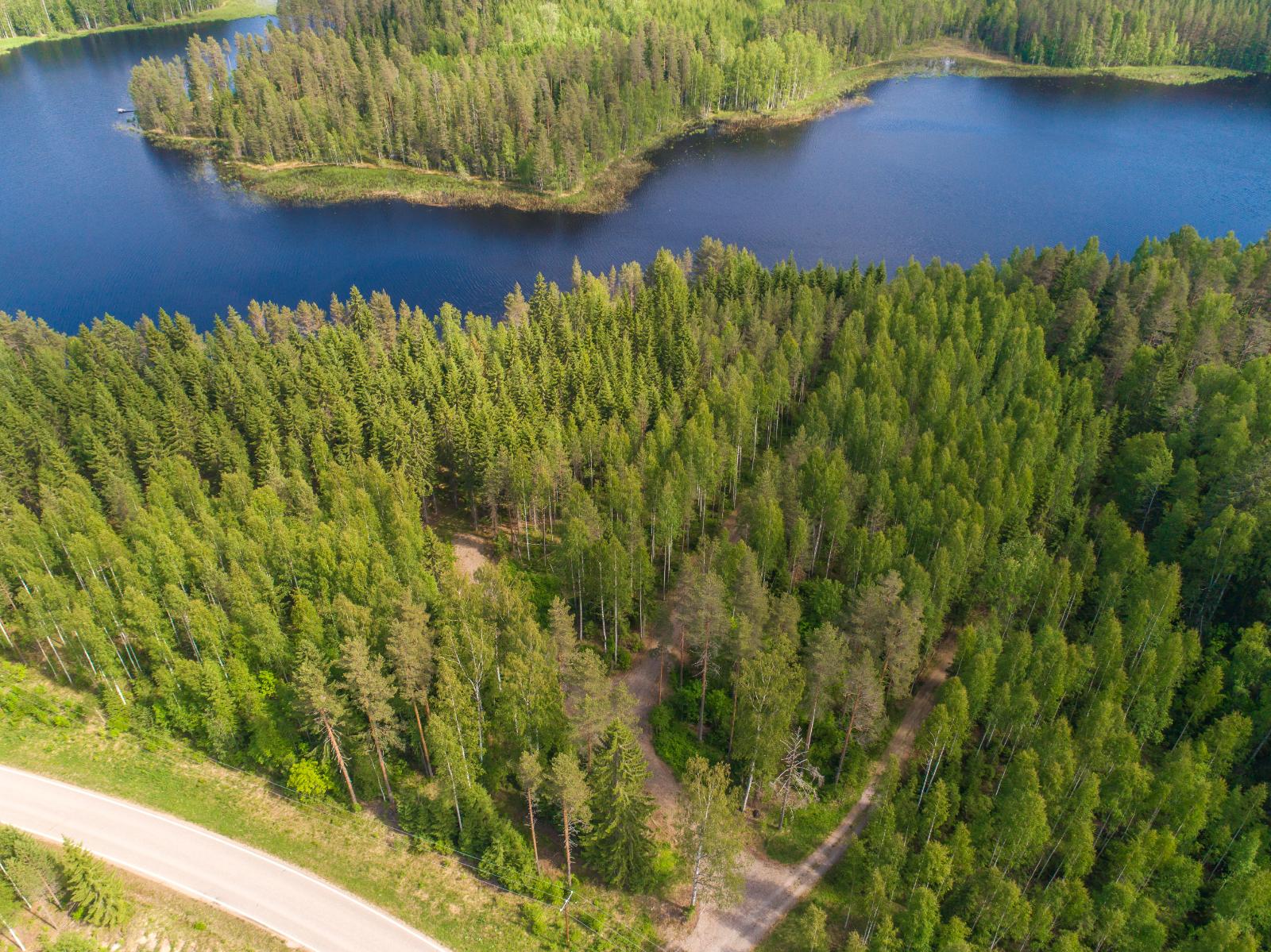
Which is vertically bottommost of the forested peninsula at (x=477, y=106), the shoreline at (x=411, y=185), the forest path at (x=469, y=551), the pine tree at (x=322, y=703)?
the forest path at (x=469, y=551)

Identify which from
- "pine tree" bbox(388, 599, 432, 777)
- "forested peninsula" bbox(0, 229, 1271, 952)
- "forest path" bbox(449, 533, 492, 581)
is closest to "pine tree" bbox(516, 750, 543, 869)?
"forested peninsula" bbox(0, 229, 1271, 952)

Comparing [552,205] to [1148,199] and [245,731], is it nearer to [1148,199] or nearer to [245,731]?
[1148,199]

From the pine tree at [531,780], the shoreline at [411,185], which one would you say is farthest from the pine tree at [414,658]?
the shoreline at [411,185]

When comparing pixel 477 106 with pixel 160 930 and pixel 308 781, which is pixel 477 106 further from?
pixel 160 930

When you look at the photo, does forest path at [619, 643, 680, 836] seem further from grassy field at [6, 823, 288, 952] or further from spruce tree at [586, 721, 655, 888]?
grassy field at [6, 823, 288, 952]

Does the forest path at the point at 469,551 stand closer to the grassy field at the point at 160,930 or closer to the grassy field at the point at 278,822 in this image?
the grassy field at the point at 278,822

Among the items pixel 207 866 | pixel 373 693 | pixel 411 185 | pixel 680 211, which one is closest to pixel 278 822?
pixel 207 866

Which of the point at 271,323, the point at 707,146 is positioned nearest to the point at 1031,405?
the point at 271,323
